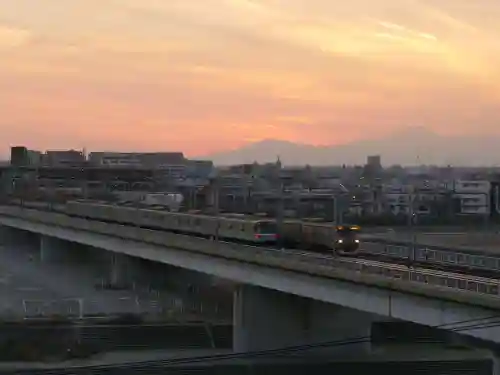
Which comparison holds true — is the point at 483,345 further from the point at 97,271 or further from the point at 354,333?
the point at 97,271

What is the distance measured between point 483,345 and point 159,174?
97.2 m

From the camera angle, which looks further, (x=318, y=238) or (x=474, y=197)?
(x=474, y=197)

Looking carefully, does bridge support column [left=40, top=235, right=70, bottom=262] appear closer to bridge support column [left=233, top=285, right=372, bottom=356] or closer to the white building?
bridge support column [left=233, top=285, right=372, bottom=356]

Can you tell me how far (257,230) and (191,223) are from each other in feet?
19.6

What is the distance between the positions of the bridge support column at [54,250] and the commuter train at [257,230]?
16.8m

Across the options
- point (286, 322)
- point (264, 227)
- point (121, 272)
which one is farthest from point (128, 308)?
point (286, 322)

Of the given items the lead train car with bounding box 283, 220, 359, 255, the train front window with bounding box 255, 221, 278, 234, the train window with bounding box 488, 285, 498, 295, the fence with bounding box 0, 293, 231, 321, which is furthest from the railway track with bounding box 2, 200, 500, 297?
the fence with bounding box 0, 293, 231, 321

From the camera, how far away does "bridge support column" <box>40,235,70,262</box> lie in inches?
2068

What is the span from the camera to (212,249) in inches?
1011

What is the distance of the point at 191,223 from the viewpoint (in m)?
32.1

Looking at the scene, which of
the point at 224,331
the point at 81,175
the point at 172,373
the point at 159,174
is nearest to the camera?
the point at 172,373

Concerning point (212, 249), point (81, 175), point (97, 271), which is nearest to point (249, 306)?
point (212, 249)

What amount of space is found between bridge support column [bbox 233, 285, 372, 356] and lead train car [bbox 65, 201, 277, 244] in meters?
3.16

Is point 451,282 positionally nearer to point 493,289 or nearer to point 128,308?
point 493,289
